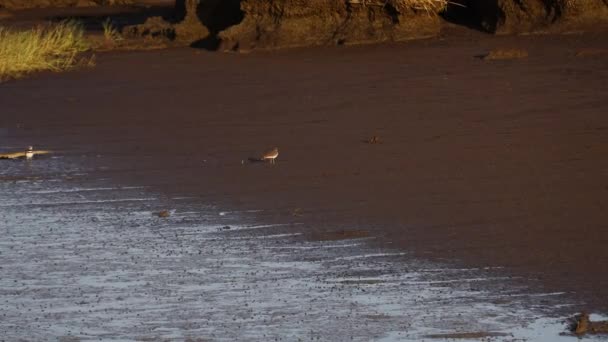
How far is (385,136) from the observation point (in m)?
11.7

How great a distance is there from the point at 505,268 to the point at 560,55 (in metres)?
7.54

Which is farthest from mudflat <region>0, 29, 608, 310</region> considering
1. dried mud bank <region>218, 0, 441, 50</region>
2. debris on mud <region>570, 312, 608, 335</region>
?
dried mud bank <region>218, 0, 441, 50</region>

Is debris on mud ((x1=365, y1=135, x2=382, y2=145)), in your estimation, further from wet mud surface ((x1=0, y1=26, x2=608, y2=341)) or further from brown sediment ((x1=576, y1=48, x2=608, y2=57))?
brown sediment ((x1=576, y1=48, x2=608, y2=57))

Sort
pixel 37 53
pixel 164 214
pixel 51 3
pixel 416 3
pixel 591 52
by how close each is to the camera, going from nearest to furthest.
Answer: pixel 164 214
pixel 591 52
pixel 416 3
pixel 37 53
pixel 51 3

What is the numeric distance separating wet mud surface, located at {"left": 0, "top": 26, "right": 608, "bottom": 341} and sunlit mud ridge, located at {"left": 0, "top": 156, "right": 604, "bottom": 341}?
0.07 feet

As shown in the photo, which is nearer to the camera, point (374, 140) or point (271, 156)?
point (271, 156)

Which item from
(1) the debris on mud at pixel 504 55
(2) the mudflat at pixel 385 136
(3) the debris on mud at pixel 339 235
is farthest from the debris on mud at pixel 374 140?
(1) the debris on mud at pixel 504 55

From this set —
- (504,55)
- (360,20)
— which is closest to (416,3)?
(360,20)

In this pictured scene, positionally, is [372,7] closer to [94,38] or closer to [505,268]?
[94,38]

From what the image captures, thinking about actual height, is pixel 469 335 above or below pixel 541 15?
below

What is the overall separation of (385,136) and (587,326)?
5332 millimetres

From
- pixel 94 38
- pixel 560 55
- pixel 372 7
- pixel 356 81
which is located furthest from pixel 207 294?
pixel 94 38

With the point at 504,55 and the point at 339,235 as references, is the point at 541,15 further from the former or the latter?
the point at 339,235

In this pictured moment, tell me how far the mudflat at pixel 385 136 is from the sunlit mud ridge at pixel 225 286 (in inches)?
13.1
